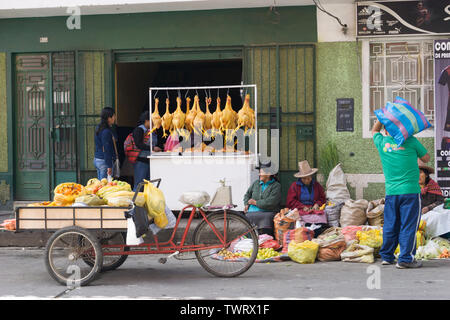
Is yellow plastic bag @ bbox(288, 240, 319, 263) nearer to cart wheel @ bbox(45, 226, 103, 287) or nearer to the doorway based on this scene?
cart wheel @ bbox(45, 226, 103, 287)

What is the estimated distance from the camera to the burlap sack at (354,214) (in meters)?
8.79

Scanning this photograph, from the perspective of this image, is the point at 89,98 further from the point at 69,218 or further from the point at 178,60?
the point at 69,218

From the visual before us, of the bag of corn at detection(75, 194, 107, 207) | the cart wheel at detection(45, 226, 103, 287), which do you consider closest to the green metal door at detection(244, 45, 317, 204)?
the bag of corn at detection(75, 194, 107, 207)

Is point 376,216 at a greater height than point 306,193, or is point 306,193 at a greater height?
point 306,193

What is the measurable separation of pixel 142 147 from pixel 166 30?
2.11 meters

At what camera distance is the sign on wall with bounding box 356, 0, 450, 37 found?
980 cm

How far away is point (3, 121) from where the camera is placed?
1102 centimetres

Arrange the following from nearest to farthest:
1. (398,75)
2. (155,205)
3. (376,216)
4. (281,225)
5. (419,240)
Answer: (155,205)
(419,240)
(281,225)
(376,216)
(398,75)

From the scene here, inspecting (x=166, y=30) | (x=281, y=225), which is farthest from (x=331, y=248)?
(x=166, y=30)

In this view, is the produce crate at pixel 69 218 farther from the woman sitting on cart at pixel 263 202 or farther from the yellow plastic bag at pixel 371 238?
the yellow plastic bag at pixel 371 238

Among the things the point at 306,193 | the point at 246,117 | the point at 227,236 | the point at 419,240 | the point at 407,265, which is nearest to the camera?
the point at 227,236

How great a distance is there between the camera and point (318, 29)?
10172 millimetres

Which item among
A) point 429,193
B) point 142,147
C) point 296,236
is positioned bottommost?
point 296,236

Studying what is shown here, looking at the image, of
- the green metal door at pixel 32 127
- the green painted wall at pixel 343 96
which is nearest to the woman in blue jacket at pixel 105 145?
the green metal door at pixel 32 127
